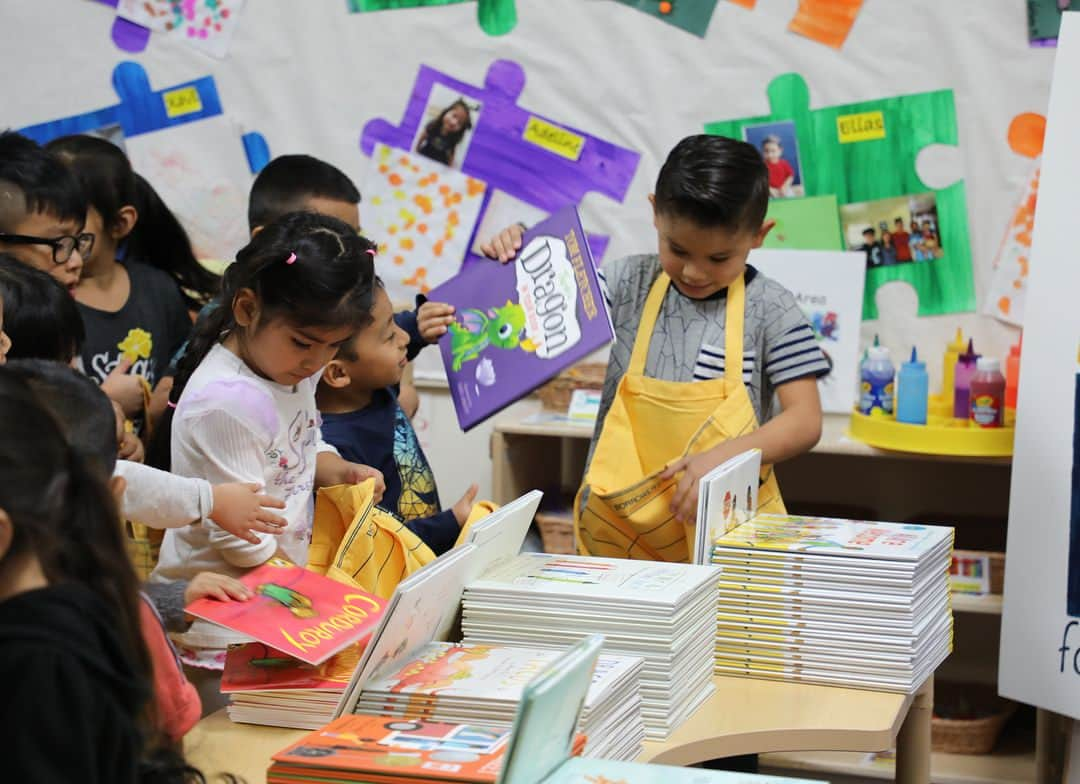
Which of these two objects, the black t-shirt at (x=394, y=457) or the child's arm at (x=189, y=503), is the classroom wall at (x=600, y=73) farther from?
the child's arm at (x=189, y=503)

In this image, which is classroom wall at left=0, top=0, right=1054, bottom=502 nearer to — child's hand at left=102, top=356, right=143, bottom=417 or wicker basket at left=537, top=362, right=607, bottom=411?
wicker basket at left=537, top=362, right=607, bottom=411

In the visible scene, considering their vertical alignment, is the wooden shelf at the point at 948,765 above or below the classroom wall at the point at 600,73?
below

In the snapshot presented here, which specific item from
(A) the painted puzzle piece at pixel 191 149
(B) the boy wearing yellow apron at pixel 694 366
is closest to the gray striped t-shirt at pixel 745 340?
(B) the boy wearing yellow apron at pixel 694 366

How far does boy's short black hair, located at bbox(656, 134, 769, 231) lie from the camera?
2211 millimetres

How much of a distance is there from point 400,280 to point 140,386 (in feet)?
5.12

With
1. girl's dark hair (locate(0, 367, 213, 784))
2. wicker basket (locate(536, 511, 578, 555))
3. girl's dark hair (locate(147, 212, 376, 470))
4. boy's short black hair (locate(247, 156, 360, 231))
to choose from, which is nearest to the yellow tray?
wicker basket (locate(536, 511, 578, 555))

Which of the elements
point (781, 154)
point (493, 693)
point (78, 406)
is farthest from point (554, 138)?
→ point (78, 406)

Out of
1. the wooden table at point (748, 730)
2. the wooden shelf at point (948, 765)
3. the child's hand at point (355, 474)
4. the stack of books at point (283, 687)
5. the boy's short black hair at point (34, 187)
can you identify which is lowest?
the wooden shelf at point (948, 765)

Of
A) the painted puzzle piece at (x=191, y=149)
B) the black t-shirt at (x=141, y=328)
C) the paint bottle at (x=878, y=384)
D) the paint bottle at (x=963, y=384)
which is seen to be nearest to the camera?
the black t-shirt at (x=141, y=328)

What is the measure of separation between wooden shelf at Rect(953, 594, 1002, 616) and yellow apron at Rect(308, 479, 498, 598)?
67.8 inches

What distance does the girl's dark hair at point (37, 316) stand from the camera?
2.00 m

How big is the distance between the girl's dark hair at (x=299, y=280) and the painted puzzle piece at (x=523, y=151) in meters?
1.74

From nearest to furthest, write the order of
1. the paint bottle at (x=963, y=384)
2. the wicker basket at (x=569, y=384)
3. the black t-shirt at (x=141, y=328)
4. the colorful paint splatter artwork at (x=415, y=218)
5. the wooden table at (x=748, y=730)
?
the wooden table at (x=748, y=730), the black t-shirt at (x=141, y=328), the paint bottle at (x=963, y=384), the wicker basket at (x=569, y=384), the colorful paint splatter artwork at (x=415, y=218)

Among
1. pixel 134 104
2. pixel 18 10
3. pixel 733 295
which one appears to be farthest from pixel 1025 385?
pixel 18 10
